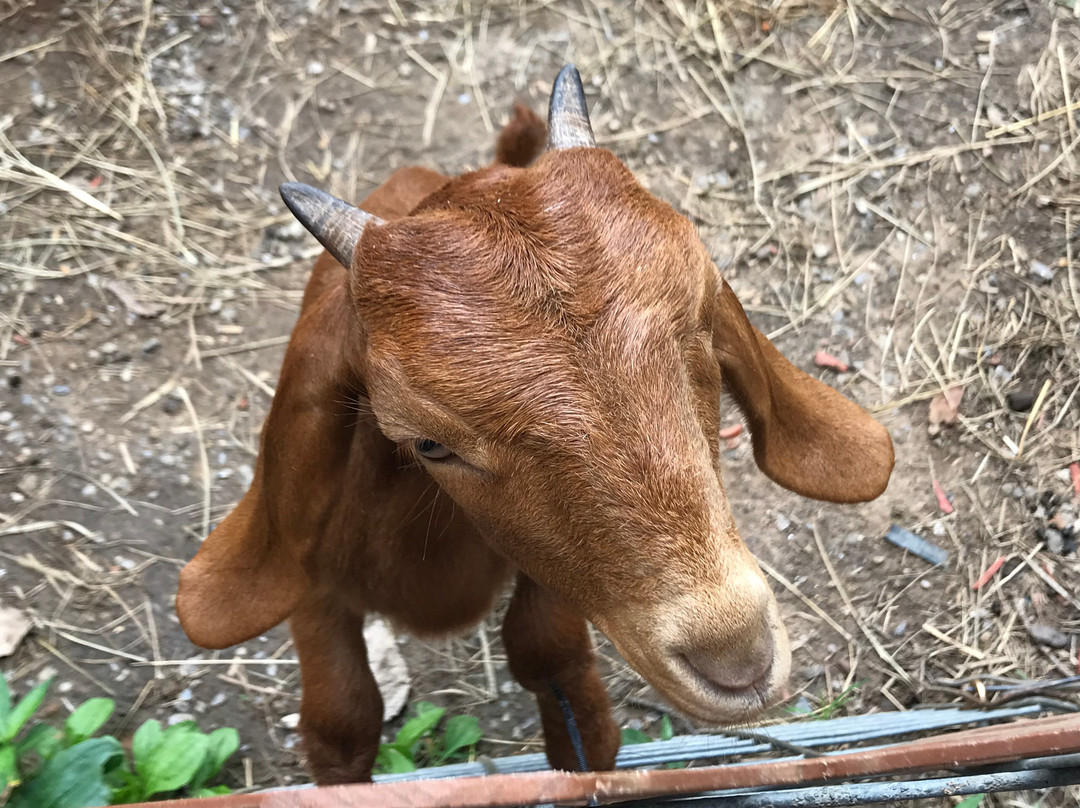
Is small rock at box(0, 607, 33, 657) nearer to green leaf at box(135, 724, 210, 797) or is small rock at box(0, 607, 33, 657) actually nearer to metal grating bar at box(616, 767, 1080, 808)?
green leaf at box(135, 724, 210, 797)

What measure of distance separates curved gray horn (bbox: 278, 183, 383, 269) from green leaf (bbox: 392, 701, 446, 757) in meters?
2.08

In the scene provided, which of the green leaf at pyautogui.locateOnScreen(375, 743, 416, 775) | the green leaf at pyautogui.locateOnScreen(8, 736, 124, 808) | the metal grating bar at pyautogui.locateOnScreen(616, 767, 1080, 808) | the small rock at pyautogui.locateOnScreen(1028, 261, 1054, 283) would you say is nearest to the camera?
the metal grating bar at pyautogui.locateOnScreen(616, 767, 1080, 808)

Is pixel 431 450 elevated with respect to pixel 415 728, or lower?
elevated

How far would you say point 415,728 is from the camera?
11.0ft

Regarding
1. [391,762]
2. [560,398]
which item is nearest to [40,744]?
[391,762]

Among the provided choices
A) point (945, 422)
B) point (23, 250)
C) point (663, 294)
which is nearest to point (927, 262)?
point (945, 422)

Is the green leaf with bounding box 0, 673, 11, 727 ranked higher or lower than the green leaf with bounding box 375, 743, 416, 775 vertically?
higher

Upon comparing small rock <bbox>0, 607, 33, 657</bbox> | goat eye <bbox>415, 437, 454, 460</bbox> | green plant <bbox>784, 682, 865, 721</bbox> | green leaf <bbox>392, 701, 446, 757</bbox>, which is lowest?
green plant <bbox>784, 682, 865, 721</bbox>

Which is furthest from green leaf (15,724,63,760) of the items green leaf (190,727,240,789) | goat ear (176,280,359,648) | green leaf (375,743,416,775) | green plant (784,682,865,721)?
green plant (784,682,865,721)

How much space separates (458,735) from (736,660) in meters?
2.16

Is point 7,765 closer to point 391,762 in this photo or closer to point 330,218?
point 391,762

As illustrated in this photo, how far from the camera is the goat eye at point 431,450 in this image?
183 centimetres

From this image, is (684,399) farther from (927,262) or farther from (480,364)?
(927,262)

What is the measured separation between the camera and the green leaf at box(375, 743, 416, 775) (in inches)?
128
